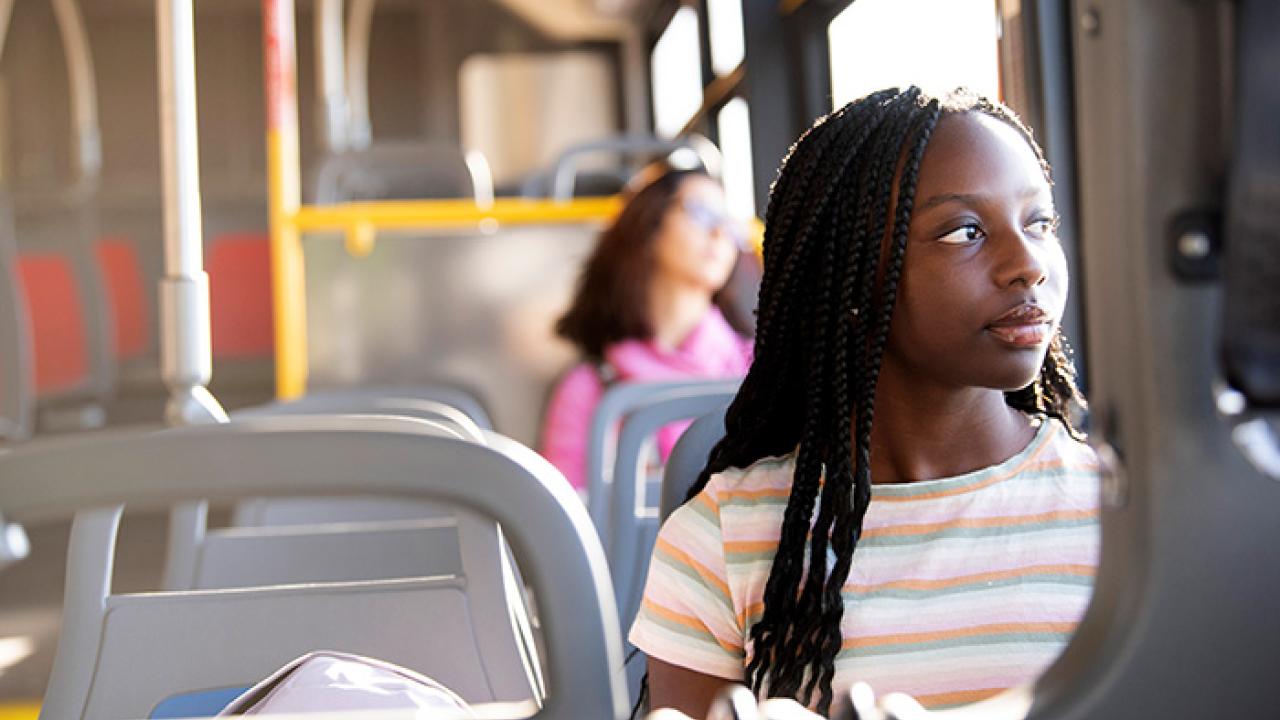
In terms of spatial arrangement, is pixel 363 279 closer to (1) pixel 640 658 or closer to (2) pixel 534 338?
(2) pixel 534 338

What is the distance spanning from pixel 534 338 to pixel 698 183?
0.65 m

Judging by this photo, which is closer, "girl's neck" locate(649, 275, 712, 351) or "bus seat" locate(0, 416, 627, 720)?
"bus seat" locate(0, 416, 627, 720)

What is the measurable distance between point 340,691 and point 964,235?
1.73ft

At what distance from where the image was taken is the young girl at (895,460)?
0.98 meters

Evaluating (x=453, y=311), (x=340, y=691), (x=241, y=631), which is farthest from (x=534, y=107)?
(x=340, y=691)

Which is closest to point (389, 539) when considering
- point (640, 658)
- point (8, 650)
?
point (640, 658)

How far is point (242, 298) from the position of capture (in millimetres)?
8016

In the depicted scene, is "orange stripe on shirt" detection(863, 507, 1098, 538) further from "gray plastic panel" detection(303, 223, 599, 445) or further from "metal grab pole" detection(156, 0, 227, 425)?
"gray plastic panel" detection(303, 223, 599, 445)

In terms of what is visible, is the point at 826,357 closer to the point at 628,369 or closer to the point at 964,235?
the point at 964,235

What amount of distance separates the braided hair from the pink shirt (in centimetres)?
174

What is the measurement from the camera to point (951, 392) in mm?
1081

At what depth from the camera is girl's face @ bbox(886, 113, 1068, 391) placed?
999 mm

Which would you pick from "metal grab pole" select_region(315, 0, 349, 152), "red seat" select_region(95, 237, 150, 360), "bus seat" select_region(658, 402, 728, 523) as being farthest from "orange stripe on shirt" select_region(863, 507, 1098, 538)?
"red seat" select_region(95, 237, 150, 360)

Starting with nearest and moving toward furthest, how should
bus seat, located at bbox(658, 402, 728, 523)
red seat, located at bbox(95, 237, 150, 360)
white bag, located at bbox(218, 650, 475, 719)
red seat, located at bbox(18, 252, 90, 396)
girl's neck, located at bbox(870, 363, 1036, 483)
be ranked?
white bag, located at bbox(218, 650, 475, 719) < girl's neck, located at bbox(870, 363, 1036, 483) < bus seat, located at bbox(658, 402, 728, 523) < red seat, located at bbox(18, 252, 90, 396) < red seat, located at bbox(95, 237, 150, 360)
